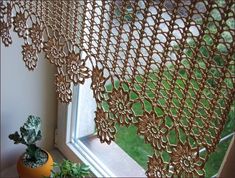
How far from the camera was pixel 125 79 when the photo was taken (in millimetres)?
746

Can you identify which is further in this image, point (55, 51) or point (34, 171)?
point (34, 171)

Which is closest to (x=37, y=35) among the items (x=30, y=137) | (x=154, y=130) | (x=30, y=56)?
(x=30, y=56)

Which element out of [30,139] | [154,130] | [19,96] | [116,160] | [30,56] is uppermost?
[30,56]

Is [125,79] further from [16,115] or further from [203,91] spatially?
[16,115]

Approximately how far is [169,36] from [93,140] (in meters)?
1.03

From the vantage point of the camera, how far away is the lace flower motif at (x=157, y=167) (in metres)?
0.70

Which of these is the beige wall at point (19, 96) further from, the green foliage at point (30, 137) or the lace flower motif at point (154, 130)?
the lace flower motif at point (154, 130)

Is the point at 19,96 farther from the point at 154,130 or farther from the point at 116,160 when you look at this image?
the point at 154,130

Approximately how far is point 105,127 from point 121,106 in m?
0.07

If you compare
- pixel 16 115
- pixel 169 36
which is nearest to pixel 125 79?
pixel 169 36

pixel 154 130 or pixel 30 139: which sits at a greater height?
pixel 154 130

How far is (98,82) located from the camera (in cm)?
78

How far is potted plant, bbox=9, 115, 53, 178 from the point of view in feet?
4.28

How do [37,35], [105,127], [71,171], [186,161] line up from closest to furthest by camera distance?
[186,161]
[105,127]
[37,35]
[71,171]
